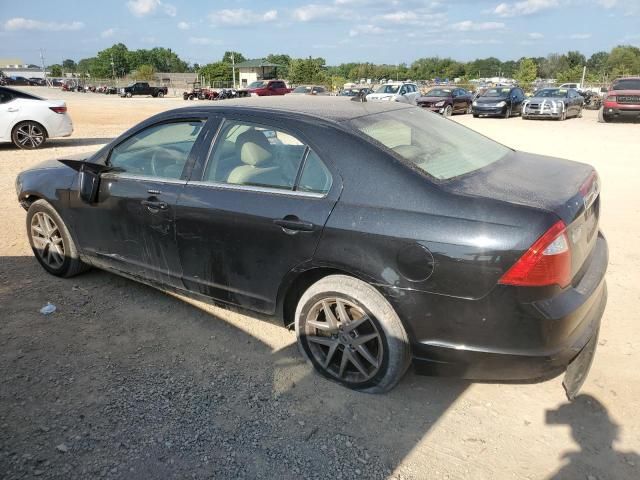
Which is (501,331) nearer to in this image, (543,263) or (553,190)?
(543,263)

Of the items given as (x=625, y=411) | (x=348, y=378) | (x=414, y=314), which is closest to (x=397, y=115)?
(x=414, y=314)

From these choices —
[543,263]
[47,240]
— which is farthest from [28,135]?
[543,263]

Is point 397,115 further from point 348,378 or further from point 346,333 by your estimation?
point 348,378

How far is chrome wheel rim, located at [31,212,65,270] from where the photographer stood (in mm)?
4473

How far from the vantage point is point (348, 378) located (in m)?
3.00

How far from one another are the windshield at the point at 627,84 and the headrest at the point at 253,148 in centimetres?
2205

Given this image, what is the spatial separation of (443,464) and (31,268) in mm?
4274

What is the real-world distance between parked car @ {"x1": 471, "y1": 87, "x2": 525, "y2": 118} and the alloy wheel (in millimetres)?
19212

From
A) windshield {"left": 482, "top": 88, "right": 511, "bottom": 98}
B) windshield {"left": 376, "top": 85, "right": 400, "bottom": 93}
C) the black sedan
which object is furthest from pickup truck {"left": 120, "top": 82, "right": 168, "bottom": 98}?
the black sedan

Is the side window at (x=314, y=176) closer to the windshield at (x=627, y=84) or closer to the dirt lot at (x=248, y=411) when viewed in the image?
the dirt lot at (x=248, y=411)

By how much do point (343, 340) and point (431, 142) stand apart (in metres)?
1.38

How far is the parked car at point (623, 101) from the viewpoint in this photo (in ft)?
64.4

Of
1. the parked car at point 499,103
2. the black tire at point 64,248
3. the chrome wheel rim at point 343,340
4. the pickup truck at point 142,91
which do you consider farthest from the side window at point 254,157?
the pickup truck at point 142,91

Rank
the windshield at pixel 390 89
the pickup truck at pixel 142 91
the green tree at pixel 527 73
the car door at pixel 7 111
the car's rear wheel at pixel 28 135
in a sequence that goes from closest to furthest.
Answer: the car door at pixel 7 111 < the car's rear wheel at pixel 28 135 < the windshield at pixel 390 89 < the pickup truck at pixel 142 91 < the green tree at pixel 527 73
